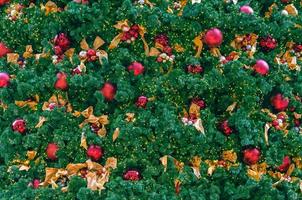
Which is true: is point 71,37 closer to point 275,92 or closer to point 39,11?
point 39,11

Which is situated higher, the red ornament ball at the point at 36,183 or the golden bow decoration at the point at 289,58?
the golden bow decoration at the point at 289,58

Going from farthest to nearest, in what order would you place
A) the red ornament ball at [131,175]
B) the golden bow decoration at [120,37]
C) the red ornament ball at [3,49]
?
1. the red ornament ball at [3,49]
2. the golden bow decoration at [120,37]
3. the red ornament ball at [131,175]

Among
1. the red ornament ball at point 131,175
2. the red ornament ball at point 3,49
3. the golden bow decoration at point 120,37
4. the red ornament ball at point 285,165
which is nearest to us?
the red ornament ball at point 131,175

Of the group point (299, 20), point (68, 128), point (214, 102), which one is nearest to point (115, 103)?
point (68, 128)

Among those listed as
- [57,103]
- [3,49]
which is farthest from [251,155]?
[3,49]

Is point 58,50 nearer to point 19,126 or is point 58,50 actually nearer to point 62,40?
point 62,40

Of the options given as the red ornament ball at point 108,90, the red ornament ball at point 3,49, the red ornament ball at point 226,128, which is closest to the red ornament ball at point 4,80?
the red ornament ball at point 3,49

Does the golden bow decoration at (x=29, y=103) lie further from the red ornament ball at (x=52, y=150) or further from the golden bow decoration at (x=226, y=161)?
the golden bow decoration at (x=226, y=161)

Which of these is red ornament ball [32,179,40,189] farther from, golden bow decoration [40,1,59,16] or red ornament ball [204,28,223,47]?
red ornament ball [204,28,223,47]
